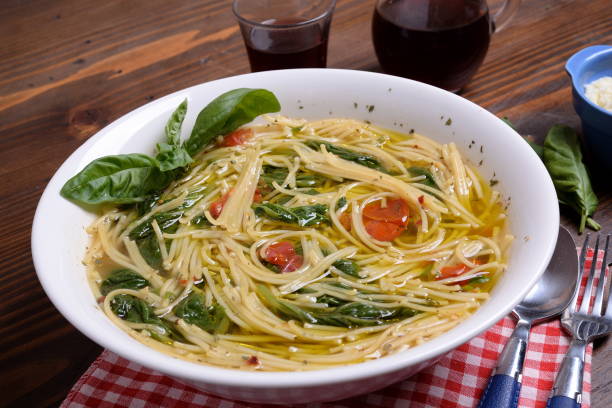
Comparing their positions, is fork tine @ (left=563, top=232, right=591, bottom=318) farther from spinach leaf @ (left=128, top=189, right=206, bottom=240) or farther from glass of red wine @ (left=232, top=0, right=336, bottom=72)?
glass of red wine @ (left=232, top=0, right=336, bottom=72)

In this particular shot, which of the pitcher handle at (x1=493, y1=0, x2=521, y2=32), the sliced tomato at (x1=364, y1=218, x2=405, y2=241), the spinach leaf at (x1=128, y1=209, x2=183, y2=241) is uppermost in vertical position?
the spinach leaf at (x1=128, y1=209, x2=183, y2=241)

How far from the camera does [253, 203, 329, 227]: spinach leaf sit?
2826 millimetres

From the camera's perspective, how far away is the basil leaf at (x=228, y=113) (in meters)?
3.12

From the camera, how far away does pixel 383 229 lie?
2822 millimetres

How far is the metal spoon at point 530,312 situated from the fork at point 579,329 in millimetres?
60

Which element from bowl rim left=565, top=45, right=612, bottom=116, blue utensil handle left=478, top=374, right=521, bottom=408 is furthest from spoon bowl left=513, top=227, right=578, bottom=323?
bowl rim left=565, top=45, right=612, bottom=116

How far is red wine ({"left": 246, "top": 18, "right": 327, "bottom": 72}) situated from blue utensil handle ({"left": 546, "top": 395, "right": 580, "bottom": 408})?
2.56 meters

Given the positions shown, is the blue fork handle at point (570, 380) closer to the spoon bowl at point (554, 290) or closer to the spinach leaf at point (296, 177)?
the spoon bowl at point (554, 290)

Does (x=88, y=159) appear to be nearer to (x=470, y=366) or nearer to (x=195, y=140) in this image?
(x=195, y=140)

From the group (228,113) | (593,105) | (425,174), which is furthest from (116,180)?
(593,105)

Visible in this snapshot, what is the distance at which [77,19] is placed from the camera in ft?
17.6

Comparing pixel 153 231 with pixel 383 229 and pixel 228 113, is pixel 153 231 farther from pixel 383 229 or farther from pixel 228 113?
pixel 383 229

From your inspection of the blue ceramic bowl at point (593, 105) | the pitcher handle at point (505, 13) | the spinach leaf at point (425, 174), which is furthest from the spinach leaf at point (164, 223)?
the pitcher handle at point (505, 13)

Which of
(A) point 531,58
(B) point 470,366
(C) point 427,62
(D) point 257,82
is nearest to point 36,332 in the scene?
(D) point 257,82
